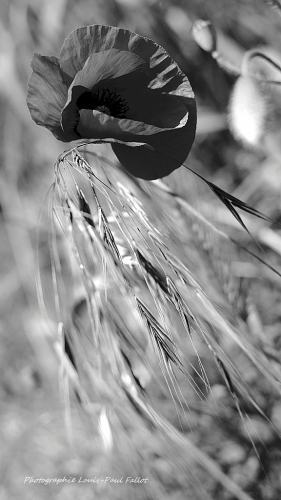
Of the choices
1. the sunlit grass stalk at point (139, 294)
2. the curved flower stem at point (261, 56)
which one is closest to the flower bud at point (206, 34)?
the curved flower stem at point (261, 56)

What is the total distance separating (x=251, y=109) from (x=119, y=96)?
196mm

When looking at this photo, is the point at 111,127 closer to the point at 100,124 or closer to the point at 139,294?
the point at 100,124

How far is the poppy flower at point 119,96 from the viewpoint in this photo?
0.88ft

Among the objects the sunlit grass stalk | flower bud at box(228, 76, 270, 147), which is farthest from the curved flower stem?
the sunlit grass stalk

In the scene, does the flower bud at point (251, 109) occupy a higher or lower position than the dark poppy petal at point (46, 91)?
lower

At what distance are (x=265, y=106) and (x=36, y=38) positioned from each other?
0.56 metres

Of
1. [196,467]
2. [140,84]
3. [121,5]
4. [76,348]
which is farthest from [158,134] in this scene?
[121,5]

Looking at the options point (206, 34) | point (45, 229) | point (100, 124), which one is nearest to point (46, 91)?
point (100, 124)

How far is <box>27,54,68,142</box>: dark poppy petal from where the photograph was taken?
27 centimetres

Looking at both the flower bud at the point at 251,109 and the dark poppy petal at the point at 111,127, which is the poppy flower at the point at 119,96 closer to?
the dark poppy petal at the point at 111,127

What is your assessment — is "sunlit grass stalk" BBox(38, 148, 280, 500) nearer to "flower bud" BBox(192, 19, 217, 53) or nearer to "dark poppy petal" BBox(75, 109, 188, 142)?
"dark poppy petal" BBox(75, 109, 188, 142)

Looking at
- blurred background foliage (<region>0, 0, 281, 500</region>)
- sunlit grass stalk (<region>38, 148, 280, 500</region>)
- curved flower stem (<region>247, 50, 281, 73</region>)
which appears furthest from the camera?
blurred background foliage (<region>0, 0, 281, 500</region>)

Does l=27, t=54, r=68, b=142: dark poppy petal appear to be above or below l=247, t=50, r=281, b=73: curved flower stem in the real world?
above

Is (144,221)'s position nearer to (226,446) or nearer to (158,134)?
(158,134)
